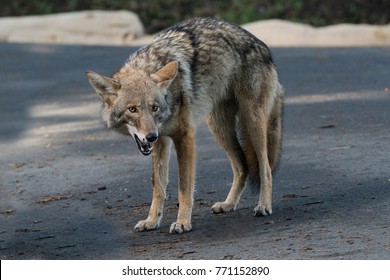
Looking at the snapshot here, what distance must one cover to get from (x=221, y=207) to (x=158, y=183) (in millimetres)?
639

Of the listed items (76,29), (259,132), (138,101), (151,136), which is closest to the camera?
(151,136)

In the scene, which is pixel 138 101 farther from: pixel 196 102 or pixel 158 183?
pixel 158 183

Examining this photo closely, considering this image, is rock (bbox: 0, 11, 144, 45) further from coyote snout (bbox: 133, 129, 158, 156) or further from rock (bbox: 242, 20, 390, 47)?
coyote snout (bbox: 133, 129, 158, 156)

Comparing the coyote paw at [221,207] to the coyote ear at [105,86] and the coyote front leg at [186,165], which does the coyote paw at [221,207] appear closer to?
the coyote front leg at [186,165]

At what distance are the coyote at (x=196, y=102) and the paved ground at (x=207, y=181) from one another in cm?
31

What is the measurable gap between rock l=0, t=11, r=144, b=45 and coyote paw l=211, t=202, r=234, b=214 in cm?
1251

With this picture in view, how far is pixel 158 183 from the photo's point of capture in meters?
8.03

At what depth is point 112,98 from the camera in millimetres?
7625

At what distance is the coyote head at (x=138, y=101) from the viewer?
7.36 meters

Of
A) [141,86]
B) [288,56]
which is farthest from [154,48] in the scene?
[288,56]

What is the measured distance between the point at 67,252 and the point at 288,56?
1084 cm

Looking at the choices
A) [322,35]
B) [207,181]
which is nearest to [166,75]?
[207,181]

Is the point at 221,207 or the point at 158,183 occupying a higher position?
the point at 158,183

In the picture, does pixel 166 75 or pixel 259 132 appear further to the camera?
pixel 259 132
